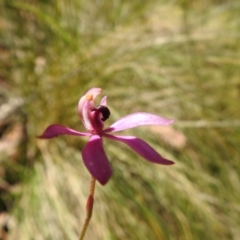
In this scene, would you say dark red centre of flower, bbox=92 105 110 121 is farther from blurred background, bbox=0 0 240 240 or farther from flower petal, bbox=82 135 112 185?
blurred background, bbox=0 0 240 240

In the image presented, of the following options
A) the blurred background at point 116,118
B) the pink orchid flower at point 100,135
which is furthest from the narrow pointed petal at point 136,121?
the blurred background at point 116,118

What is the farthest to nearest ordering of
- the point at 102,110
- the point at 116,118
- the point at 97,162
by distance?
1. the point at 116,118
2. the point at 102,110
3. the point at 97,162

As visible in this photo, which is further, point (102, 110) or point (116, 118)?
point (116, 118)

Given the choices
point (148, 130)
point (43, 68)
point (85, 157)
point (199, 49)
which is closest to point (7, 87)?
point (43, 68)

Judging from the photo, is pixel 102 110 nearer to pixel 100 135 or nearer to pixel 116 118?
pixel 100 135

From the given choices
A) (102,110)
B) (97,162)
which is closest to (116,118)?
(102,110)

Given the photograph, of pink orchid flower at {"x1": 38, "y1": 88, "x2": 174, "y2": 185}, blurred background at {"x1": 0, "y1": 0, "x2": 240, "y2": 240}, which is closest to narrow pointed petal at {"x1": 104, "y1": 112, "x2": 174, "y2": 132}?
pink orchid flower at {"x1": 38, "y1": 88, "x2": 174, "y2": 185}
